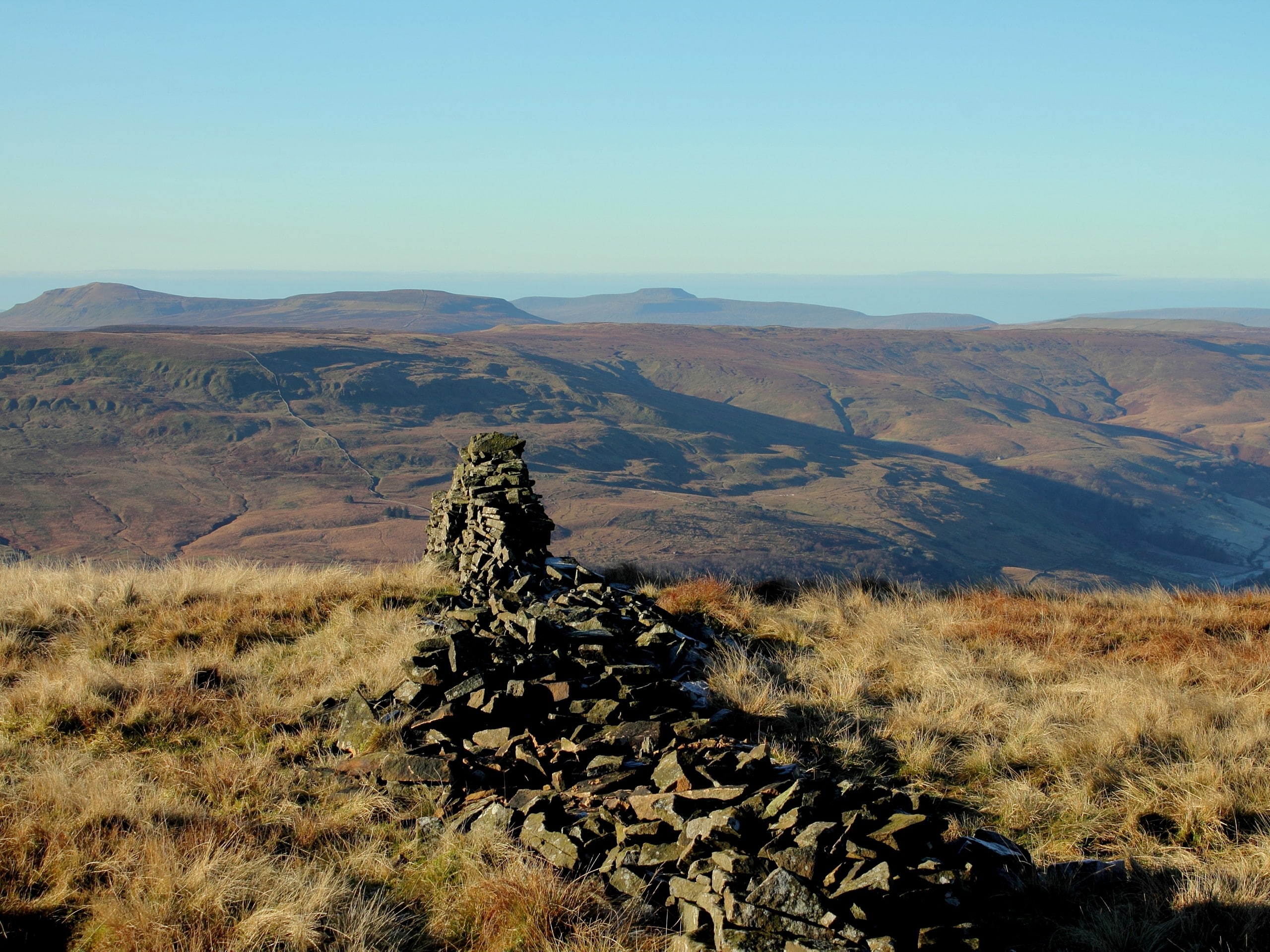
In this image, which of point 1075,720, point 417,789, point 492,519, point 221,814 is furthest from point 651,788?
point 492,519

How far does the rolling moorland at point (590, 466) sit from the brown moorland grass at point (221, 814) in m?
57.1

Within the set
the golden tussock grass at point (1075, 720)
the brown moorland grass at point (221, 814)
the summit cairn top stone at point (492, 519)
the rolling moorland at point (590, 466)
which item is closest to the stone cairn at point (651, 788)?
the brown moorland grass at point (221, 814)

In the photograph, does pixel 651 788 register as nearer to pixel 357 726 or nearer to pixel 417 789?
pixel 417 789

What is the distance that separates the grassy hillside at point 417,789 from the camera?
451 cm

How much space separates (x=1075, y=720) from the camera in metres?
7.76

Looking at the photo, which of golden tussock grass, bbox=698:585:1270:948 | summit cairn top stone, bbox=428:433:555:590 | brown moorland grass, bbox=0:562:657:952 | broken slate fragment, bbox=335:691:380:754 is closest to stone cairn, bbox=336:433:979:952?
broken slate fragment, bbox=335:691:380:754

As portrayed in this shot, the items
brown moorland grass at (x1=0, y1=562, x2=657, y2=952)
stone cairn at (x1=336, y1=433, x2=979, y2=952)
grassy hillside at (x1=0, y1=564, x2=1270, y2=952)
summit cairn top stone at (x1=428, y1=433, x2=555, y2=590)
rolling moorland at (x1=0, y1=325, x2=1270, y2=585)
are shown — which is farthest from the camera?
rolling moorland at (x1=0, y1=325, x2=1270, y2=585)

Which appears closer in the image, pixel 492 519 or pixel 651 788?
pixel 651 788

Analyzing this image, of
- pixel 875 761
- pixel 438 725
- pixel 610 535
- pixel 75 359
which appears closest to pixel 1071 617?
pixel 875 761

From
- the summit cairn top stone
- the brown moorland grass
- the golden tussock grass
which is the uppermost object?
the summit cairn top stone

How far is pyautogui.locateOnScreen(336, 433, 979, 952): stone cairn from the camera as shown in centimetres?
421

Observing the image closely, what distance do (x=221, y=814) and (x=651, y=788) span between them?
112 inches

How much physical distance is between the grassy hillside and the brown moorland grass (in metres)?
0.02

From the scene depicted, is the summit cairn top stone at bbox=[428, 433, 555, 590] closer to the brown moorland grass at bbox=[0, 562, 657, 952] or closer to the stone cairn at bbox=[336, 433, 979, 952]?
the stone cairn at bbox=[336, 433, 979, 952]
